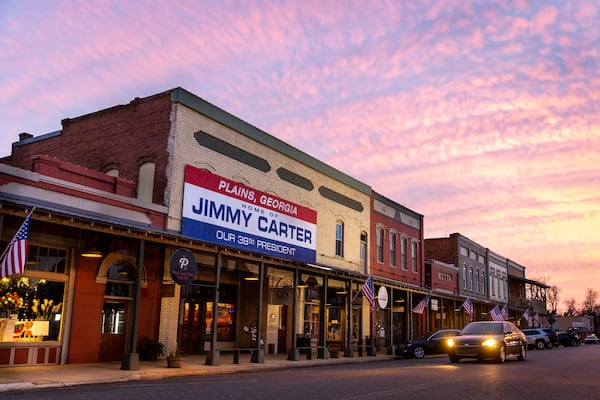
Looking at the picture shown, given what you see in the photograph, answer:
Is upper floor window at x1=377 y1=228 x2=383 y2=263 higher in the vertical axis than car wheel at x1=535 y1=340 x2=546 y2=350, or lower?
Answer: higher

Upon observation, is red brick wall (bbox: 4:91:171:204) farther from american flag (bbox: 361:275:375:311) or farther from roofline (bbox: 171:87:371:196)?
american flag (bbox: 361:275:375:311)

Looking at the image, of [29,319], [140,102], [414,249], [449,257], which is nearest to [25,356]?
[29,319]

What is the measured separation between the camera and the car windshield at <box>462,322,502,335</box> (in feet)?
73.7

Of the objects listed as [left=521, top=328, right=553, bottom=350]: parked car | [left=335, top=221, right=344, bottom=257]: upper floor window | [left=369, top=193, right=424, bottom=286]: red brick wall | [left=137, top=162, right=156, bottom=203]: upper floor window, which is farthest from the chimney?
[left=521, top=328, right=553, bottom=350]: parked car

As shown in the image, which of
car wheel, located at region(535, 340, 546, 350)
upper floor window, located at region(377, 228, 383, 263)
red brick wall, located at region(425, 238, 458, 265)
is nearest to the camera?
upper floor window, located at region(377, 228, 383, 263)

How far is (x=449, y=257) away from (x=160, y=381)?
41047mm

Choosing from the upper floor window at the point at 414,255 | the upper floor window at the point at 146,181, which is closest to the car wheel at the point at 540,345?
the upper floor window at the point at 414,255

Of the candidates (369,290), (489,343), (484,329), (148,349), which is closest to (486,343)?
(489,343)

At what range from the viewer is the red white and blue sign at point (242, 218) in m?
22.4

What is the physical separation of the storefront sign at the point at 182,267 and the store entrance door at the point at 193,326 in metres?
5.20

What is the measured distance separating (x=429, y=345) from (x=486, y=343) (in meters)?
8.45

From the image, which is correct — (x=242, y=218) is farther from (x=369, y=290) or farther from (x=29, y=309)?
(x=29, y=309)

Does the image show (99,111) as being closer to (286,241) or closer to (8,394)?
(286,241)

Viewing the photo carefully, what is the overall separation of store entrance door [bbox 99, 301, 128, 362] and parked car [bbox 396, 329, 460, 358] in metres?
15.4
